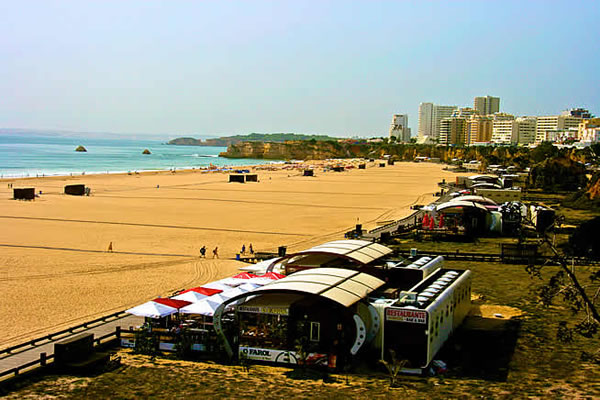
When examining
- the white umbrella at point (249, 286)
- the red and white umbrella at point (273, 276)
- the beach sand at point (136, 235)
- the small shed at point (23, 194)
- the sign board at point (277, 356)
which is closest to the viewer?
the sign board at point (277, 356)

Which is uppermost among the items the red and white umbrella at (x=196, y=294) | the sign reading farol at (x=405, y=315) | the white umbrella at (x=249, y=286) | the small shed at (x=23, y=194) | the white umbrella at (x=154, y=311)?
the sign reading farol at (x=405, y=315)

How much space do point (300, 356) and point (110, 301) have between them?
902cm

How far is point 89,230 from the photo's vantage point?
116ft

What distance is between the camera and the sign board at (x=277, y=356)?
1277cm

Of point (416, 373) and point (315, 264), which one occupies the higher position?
point (315, 264)

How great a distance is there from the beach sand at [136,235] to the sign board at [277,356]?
6.21m

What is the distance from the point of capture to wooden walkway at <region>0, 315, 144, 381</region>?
42.0 feet

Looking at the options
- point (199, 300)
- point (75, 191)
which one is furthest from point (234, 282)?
point (75, 191)

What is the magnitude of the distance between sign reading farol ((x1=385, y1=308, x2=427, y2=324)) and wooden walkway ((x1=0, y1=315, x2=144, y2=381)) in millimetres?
7120

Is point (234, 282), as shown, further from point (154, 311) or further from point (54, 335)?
point (54, 335)

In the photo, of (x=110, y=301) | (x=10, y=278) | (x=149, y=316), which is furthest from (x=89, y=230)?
(x=149, y=316)

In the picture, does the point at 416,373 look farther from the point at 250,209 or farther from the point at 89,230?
the point at 250,209

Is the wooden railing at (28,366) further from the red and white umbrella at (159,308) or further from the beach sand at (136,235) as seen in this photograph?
the beach sand at (136,235)

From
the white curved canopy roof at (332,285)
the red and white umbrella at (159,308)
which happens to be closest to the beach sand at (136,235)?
the red and white umbrella at (159,308)
